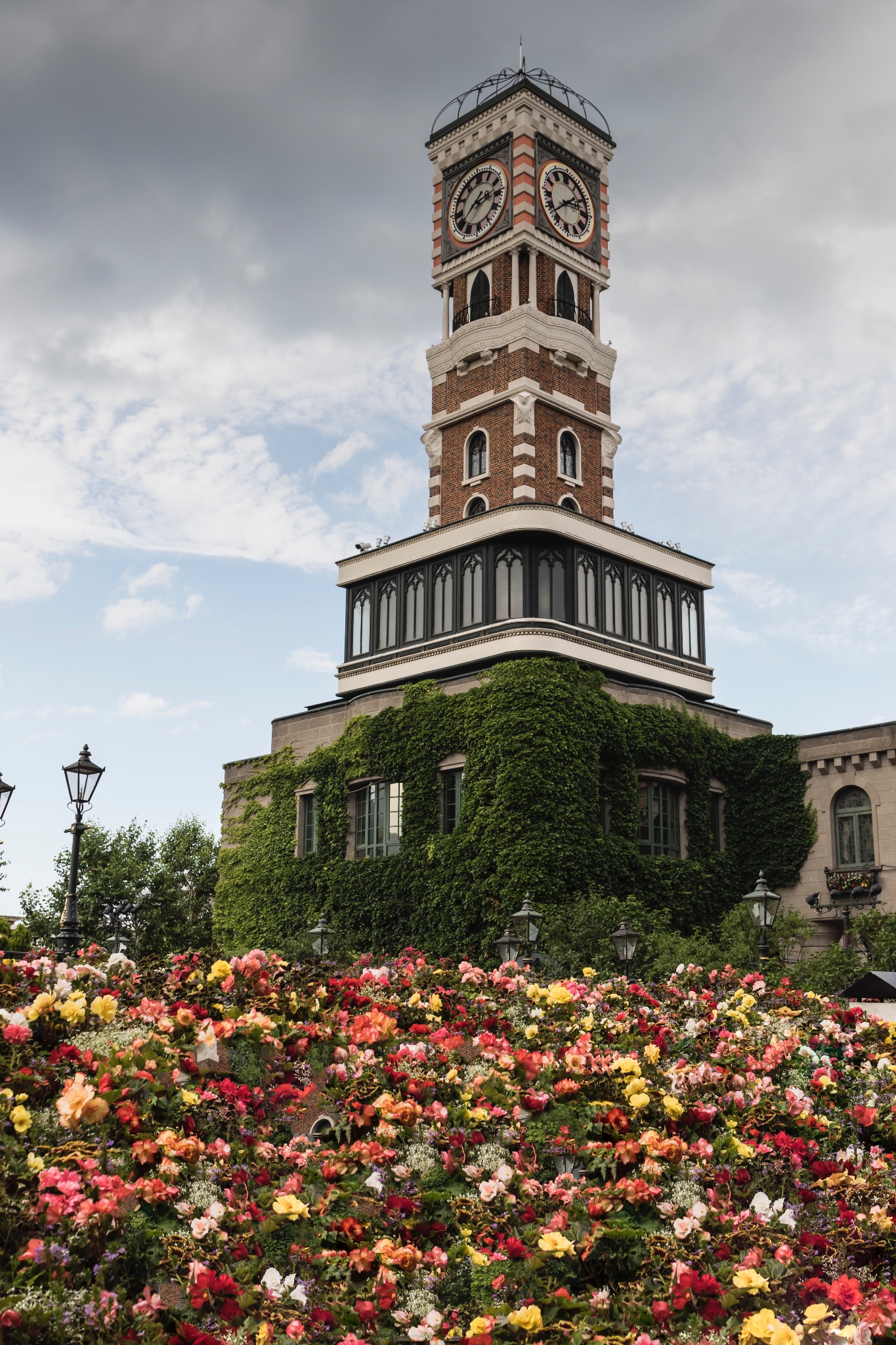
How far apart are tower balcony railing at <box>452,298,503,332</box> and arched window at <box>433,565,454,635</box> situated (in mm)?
9434

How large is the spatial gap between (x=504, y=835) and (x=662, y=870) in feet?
15.4

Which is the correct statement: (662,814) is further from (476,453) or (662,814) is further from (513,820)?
(476,453)

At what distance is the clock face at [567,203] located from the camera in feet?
138

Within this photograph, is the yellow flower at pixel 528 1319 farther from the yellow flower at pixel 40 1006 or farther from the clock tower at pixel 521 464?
the clock tower at pixel 521 464

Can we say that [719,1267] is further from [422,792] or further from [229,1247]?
[422,792]

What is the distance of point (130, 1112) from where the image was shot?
6.96 metres

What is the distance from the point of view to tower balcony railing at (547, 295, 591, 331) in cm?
4125

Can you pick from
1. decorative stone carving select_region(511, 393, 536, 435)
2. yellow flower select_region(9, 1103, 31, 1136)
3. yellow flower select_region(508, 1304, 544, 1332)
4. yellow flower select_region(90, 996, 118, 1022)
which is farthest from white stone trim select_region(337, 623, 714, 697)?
yellow flower select_region(508, 1304, 544, 1332)

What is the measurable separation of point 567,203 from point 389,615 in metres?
16.0

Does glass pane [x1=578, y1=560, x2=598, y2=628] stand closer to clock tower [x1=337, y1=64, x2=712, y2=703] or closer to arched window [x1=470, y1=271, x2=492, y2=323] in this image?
clock tower [x1=337, y1=64, x2=712, y2=703]

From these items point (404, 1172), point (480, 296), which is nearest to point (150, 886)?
point (480, 296)

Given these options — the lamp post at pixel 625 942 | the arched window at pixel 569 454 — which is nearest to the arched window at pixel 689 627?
the arched window at pixel 569 454

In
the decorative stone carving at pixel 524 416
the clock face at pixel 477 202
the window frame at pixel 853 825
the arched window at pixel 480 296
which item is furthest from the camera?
the clock face at pixel 477 202

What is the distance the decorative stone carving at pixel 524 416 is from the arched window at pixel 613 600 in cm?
543
